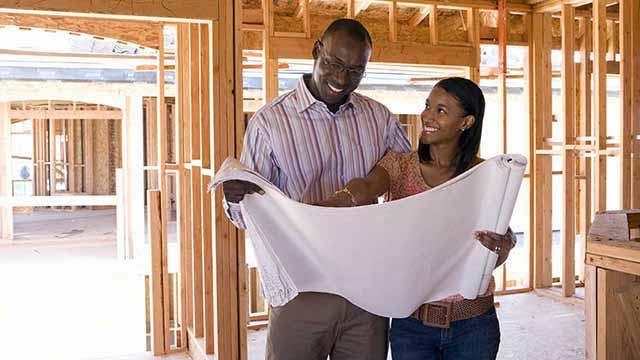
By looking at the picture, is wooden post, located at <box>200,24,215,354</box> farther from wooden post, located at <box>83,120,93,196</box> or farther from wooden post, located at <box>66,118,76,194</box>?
wooden post, located at <box>66,118,76,194</box>

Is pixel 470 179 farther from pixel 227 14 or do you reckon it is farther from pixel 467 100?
pixel 227 14

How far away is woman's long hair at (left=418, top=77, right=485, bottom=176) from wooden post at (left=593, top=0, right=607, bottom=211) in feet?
12.4

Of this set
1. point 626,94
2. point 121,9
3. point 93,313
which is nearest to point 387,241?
point 121,9

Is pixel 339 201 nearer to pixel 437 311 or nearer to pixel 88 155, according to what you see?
pixel 437 311

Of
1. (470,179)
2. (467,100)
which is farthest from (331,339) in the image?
(467,100)

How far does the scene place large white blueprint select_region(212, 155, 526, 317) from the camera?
1.62 m

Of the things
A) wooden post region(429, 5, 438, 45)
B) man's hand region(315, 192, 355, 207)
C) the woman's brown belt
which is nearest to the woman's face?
man's hand region(315, 192, 355, 207)

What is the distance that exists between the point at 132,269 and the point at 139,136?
209cm

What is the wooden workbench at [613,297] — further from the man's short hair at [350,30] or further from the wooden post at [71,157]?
the wooden post at [71,157]

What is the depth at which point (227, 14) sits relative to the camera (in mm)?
2877

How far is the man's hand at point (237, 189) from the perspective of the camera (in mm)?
1665

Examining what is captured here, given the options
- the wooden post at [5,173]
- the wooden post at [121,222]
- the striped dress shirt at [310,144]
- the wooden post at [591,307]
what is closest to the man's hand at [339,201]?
the striped dress shirt at [310,144]

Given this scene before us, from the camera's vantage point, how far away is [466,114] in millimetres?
1742

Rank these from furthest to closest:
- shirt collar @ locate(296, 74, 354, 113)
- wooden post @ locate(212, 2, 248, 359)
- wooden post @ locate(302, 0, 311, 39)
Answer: wooden post @ locate(302, 0, 311, 39) < wooden post @ locate(212, 2, 248, 359) < shirt collar @ locate(296, 74, 354, 113)
